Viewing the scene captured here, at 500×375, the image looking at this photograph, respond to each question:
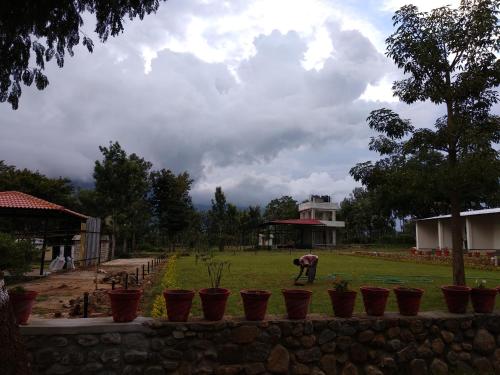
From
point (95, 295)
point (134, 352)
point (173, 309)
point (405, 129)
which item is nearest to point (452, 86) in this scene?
point (405, 129)

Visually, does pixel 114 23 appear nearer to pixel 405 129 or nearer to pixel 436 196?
pixel 405 129

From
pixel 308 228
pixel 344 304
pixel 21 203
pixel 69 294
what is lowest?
pixel 69 294

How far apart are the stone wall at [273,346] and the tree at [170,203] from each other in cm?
3197

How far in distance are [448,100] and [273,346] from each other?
19.8 ft

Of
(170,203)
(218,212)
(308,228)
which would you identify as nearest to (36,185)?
(170,203)

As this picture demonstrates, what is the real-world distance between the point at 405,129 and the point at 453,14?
2245 millimetres

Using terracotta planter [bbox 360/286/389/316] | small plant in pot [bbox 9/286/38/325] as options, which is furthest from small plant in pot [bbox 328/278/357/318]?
small plant in pot [bbox 9/286/38/325]

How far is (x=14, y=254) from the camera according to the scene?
12898mm

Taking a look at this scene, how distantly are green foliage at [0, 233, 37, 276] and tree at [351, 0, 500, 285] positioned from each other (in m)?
10.4

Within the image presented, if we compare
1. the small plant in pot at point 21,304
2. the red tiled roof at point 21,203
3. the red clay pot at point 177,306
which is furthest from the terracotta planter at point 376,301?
the red tiled roof at point 21,203

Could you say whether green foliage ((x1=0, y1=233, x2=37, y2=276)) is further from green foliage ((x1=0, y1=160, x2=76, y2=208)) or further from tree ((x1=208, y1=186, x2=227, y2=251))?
tree ((x1=208, y1=186, x2=227, y2=251))

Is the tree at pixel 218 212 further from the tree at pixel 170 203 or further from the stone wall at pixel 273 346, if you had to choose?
the stone wall at pixel 273 346

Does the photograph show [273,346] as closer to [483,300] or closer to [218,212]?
[483,300]

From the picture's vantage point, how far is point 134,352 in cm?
437
